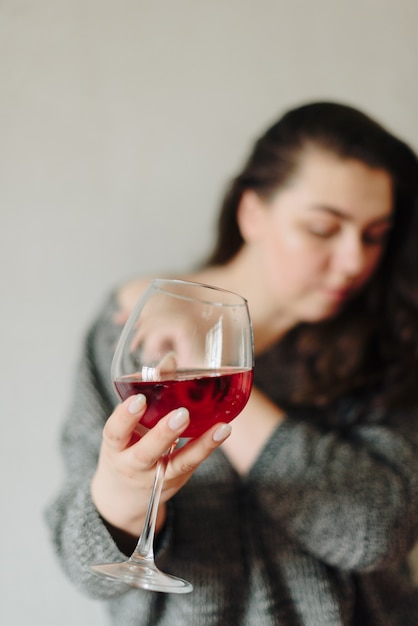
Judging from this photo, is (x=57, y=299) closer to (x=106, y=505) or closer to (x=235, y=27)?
(x=106, y=505)

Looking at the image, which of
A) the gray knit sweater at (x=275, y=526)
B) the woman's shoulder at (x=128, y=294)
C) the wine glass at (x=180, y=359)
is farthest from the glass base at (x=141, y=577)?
the woman's shoulder at (x=128, y=294)

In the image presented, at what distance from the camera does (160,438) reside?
50 centimetres

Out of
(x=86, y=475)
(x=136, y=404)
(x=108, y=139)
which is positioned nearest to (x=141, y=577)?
(x=136, y=404)

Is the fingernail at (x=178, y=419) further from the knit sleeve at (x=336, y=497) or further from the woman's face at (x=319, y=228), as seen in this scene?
the woman's face at (x=319, y=228)

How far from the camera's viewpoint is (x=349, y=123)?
1.01 meters

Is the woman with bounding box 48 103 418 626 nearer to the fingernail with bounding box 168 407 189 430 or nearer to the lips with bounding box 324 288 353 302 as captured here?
the lips with bounding box 324 288 353 302

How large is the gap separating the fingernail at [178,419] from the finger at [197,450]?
5 centimetres

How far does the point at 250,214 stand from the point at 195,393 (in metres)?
0.58

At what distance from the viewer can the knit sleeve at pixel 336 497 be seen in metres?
0.86

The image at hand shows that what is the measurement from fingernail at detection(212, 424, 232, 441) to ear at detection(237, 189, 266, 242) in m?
0.57

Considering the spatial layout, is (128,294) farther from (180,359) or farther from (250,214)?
(180,359)

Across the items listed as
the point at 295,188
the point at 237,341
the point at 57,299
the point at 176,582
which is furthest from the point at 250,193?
the point at 176,582

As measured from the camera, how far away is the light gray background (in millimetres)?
941

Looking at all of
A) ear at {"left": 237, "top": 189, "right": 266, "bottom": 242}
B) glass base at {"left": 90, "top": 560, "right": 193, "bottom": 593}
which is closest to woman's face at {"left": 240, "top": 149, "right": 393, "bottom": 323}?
ear at {"left": 237, "top": 189, "right": 266, "bottom": 242}
